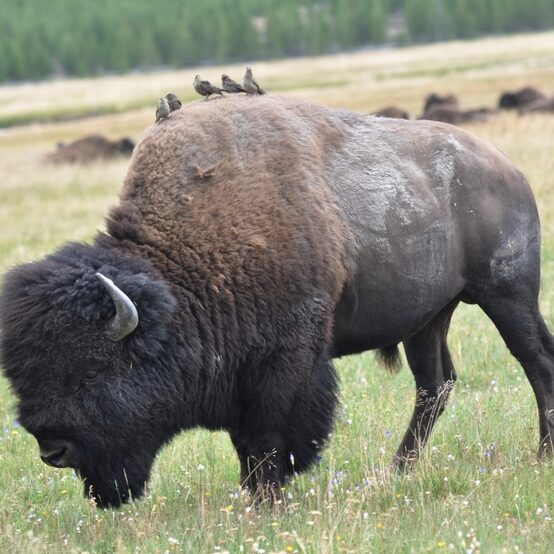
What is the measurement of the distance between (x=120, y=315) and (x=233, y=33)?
13822 centimetres

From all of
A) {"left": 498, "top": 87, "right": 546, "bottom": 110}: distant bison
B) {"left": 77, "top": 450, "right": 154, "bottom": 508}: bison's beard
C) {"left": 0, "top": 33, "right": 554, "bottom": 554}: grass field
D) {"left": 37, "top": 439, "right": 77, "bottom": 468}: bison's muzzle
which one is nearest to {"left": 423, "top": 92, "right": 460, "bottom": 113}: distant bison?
{"left": 498, "top": 87, "right": 546, "bottom": 110}: distant bison

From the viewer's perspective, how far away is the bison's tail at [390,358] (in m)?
7.05

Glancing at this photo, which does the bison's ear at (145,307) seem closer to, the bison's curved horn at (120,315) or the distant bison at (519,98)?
the bison's curved horn at (120,315)

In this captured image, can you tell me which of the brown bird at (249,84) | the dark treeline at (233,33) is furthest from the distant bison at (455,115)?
the dark treeline at (233,33)

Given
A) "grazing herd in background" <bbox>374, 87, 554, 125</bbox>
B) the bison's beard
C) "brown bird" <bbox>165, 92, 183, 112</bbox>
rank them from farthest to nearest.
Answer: "grazing herd in background" <bbox>374, 87, 554, 125</bbox>, "brown bird" <bbox>165, 92, 183, 112</bbox>, the bison's beard

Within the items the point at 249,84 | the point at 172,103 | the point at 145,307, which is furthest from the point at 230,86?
the point at 145,307

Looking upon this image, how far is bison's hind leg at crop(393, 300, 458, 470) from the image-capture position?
6891mm

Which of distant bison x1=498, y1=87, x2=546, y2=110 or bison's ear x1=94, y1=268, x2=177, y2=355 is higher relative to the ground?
bison's ear x1=94, y1=268, x2=177, y2=355

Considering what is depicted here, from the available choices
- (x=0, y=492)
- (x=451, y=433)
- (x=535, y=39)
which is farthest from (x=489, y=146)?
(x=535, y=39)

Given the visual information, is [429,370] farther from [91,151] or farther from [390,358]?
[91,151]

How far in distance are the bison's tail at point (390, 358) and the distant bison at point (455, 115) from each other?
2033 cm

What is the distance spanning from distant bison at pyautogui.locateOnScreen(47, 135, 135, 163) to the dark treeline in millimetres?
102119

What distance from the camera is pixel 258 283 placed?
5609mm

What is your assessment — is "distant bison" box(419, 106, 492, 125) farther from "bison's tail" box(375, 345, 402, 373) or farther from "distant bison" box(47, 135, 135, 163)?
"bison's tail" box(375, 345, 402, 373)
